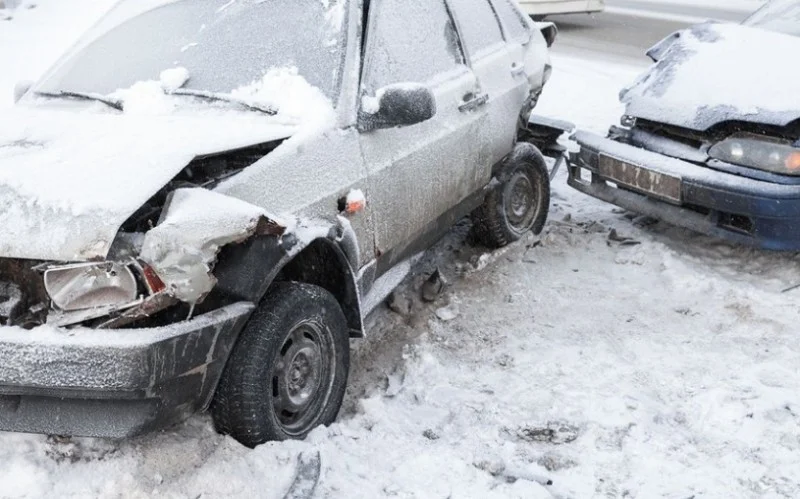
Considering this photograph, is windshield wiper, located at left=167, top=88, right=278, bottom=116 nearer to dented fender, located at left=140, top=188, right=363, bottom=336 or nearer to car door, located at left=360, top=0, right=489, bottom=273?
car door, located at left=360, top=0, right=489, bottom=273

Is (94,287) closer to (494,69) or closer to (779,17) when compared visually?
(494,69)

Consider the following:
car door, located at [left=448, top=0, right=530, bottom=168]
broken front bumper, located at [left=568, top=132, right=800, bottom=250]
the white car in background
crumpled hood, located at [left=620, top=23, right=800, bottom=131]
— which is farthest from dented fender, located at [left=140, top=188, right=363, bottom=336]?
the white car in background

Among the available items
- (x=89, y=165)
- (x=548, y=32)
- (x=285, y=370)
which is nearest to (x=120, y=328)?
(x=89, y=165)

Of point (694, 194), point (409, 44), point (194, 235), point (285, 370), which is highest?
point (409, 44)

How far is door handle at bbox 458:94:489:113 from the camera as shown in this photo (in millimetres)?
4477

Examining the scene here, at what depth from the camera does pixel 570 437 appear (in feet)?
11.5

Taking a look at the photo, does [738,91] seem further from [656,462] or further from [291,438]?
[291,438]

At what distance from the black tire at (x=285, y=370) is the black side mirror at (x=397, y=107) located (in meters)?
0.79

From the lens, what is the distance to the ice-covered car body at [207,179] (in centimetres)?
264

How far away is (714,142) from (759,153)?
12.3 inches

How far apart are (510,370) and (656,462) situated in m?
0.95

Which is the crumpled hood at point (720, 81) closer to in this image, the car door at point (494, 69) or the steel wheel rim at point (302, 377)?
the car door at point (494, 69)

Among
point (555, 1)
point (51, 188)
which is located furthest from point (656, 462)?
point (555, 1)

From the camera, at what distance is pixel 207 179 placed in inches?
123
